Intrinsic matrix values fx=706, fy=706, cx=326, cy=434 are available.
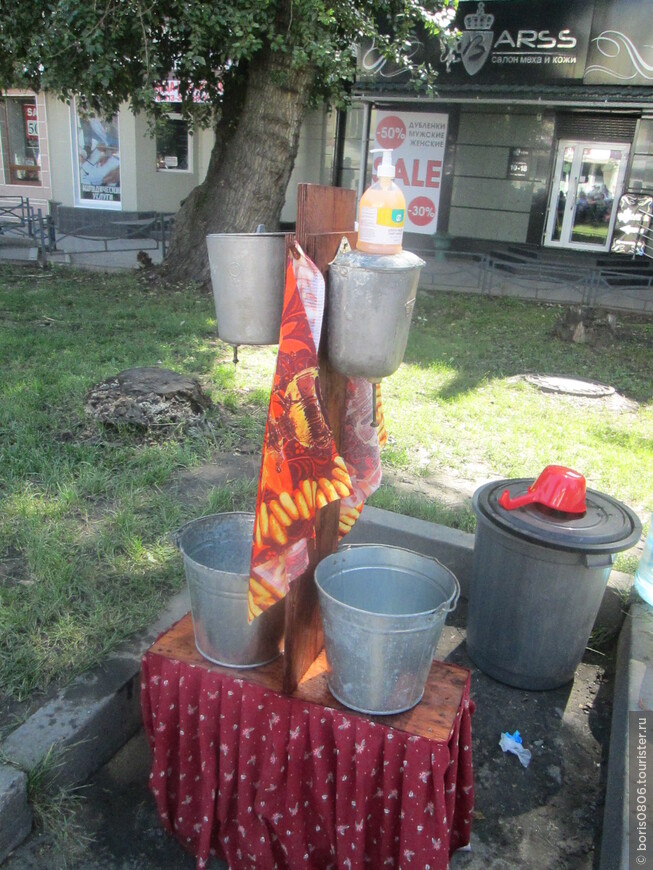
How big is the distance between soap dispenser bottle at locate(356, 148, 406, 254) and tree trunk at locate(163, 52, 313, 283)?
7.43 meters

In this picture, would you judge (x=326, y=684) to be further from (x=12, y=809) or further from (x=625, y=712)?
(x=625, y=712)

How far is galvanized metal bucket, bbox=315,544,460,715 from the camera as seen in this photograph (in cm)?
191

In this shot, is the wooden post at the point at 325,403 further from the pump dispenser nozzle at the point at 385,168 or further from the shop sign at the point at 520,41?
the shop sign at the point at 520,41

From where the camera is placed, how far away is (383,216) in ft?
6.23

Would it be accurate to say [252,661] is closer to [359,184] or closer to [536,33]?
[536,33]

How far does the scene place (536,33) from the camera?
39.9 ft

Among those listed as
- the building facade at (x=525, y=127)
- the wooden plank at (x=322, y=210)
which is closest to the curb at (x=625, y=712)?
the wooden plank at (x=322, y=210)

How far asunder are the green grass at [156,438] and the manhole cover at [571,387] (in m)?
0.15

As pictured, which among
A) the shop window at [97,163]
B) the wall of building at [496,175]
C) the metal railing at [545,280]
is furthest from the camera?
the shop window at [97,163]

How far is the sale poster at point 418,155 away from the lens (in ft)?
49.3

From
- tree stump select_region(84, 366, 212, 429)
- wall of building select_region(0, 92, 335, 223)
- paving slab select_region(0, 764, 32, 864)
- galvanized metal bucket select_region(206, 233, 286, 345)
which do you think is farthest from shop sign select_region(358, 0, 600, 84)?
paving slab select_region(0, 764, 32, 864)

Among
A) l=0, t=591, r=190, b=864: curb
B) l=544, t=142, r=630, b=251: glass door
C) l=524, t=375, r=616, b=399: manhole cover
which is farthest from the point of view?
l=544, t=142, r=630, b=251: glass door

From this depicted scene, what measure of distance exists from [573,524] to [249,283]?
1.58m

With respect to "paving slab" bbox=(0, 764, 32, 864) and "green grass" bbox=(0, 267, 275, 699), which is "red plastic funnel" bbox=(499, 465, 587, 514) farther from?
"paving slab" bbox=(0, 764, 32, 864)
